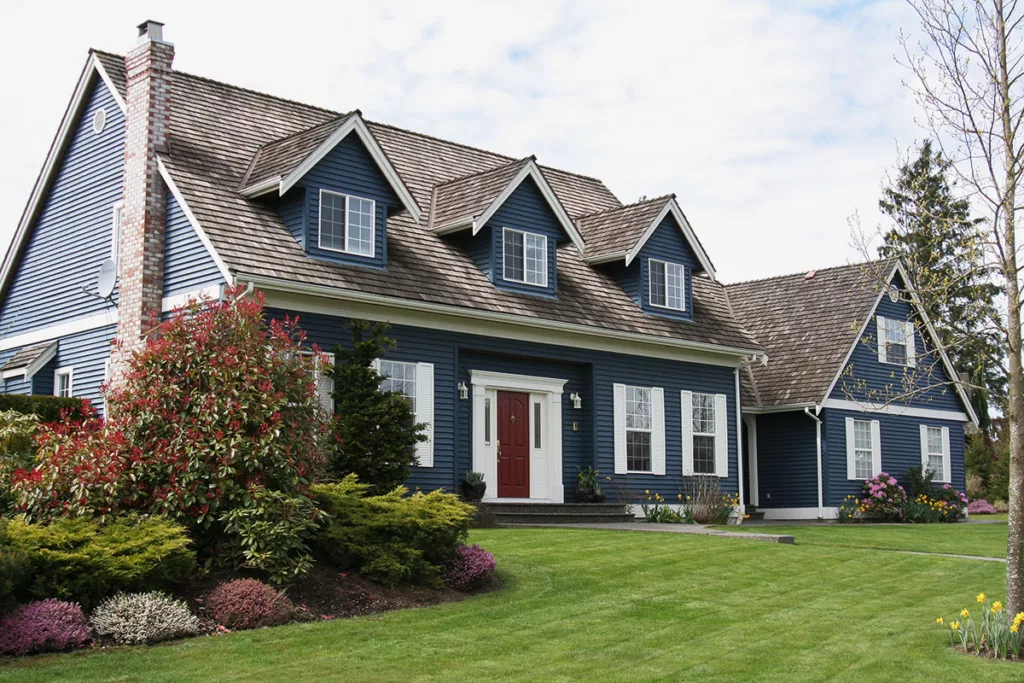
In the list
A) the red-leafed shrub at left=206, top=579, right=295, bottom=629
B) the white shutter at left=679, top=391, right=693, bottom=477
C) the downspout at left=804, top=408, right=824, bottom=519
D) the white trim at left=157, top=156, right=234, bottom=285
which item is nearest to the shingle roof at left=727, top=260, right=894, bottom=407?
the downspout at left=804, top=408, right=824, bottom=519

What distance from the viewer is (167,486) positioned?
12.0 m

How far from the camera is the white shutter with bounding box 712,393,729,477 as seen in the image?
25.9 m

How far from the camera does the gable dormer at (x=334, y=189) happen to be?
62.0 ft

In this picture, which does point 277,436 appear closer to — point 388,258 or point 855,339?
point 388,258

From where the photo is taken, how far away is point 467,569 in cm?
1273

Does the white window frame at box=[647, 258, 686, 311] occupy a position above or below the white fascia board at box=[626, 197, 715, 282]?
below

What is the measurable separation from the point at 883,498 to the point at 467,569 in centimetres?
1916

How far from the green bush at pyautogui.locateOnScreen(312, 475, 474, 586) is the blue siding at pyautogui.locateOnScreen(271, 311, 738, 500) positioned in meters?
5.92

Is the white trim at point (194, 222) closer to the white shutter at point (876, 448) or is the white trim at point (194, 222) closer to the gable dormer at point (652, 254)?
the gable dormer at point (652, 254)

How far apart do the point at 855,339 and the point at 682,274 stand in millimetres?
6136

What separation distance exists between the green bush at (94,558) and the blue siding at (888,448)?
68.1ft

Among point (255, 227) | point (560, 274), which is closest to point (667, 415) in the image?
point (560, 274)

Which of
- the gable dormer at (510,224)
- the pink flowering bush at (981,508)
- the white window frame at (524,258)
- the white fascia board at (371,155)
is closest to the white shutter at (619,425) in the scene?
the gable dormer at (510,224)

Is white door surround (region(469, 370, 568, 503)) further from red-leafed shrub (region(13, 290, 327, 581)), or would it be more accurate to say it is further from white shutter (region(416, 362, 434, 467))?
red-leafed shrub (region(13, 290, 327, 581))
